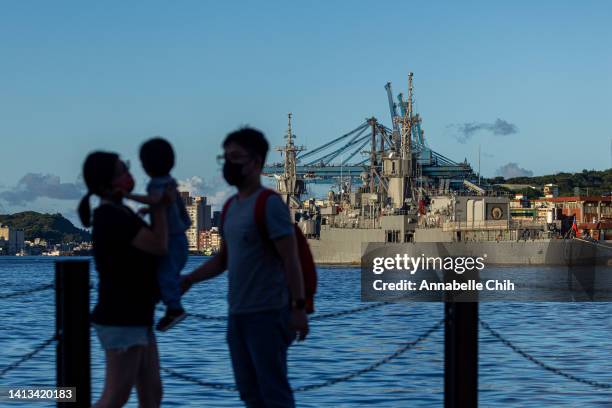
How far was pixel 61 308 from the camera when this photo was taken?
693 centimetres

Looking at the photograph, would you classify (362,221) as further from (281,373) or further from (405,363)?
(281,373)

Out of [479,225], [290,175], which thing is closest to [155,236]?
[479,225]

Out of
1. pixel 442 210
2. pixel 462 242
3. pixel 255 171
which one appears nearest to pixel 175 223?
pixel 255 171

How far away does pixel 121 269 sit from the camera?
19.5 feet

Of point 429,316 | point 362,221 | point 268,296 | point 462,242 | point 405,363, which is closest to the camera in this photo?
point 268,296

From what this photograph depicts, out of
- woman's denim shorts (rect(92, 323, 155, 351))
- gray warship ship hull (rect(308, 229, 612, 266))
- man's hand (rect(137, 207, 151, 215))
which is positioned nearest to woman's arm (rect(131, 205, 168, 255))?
man's hand (rect(137, 207, 151, 215))

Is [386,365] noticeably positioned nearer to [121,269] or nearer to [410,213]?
[121,269]

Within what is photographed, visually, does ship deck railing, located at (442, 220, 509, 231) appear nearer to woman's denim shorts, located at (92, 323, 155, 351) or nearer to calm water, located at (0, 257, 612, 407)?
calm water, located at (0, 257, 612, 407)

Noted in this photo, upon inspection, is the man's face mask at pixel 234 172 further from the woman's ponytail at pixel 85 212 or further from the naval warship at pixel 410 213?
the naval warship at pixel 410 213

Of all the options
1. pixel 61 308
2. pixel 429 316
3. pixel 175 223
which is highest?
pixel 175 223

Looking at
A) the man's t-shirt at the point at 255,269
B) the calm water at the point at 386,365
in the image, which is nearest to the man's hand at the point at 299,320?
the man's t-shirt at the point at 255,269

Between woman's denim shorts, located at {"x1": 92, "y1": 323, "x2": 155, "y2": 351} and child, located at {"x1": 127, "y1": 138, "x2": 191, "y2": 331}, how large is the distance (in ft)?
0.46

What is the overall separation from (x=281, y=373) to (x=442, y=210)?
88.7m

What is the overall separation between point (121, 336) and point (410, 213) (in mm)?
97001
